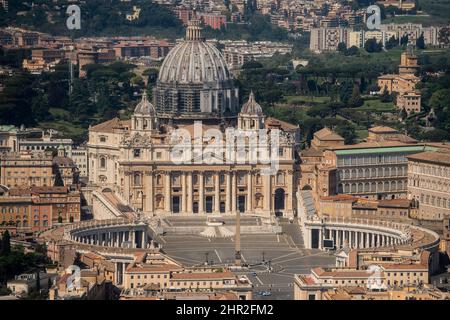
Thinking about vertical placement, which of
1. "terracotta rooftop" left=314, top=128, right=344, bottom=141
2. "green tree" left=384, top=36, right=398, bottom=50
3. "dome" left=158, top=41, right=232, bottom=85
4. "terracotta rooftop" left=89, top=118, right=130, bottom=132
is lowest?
"green tree" left=384, top=36, right=398, bottom=50

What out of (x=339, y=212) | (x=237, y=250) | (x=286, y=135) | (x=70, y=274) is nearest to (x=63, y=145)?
(x=286, y=135)

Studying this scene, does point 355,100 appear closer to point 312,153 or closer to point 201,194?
point 312,153

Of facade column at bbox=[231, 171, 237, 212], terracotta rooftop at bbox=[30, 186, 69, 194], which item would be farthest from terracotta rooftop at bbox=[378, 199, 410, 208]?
terracotta rooftop at bbox=[30, 186, 69, 194]

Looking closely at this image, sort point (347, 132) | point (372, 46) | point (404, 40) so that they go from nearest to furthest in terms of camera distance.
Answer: point (347, 132)
point (372, 46)
point (404, 40)

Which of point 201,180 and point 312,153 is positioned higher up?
point 312,153

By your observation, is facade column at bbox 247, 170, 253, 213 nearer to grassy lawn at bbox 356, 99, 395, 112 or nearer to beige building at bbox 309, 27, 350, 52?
grassy lawn at bbox 356, 99, 395, 112

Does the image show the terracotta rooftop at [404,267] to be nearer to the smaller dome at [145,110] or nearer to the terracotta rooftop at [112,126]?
the smaller dome at [145,110]

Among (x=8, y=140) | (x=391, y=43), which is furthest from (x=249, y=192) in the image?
(x=391, y=43)
